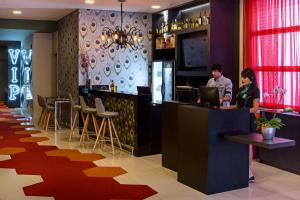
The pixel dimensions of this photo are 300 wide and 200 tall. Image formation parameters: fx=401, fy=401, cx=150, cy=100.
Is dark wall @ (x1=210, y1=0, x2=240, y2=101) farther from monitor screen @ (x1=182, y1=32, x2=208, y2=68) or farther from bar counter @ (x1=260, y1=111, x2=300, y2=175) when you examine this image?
bar counter @ (x1=260, y1=111, x2=300, y2=175)

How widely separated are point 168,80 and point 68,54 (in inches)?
114

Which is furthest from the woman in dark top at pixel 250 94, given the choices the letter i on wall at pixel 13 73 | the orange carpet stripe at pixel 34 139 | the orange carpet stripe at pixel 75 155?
the letter i on wall at pixel 13 73

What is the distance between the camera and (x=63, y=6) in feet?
30.0

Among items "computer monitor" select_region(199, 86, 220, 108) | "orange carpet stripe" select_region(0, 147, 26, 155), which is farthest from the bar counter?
"orange carpet stripe" select_region(0, 147, 26, 155)

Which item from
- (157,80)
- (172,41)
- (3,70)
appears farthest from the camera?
(3,70)

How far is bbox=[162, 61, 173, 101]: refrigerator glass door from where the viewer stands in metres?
9.25

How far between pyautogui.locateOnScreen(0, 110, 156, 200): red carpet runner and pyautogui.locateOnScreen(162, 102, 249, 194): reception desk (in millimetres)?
617

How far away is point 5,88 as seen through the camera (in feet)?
61.3

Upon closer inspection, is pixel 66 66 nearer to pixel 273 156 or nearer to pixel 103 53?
pixel 103 53

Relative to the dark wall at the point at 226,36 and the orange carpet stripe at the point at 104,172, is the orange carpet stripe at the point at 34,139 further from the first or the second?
the dark wall at the point at 226,36

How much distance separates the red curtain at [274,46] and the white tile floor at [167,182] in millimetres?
1334

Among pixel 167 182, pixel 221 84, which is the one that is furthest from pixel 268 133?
pixel 221 84

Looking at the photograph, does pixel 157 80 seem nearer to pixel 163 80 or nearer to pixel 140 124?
pixel 163 80

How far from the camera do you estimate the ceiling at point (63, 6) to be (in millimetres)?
8555
